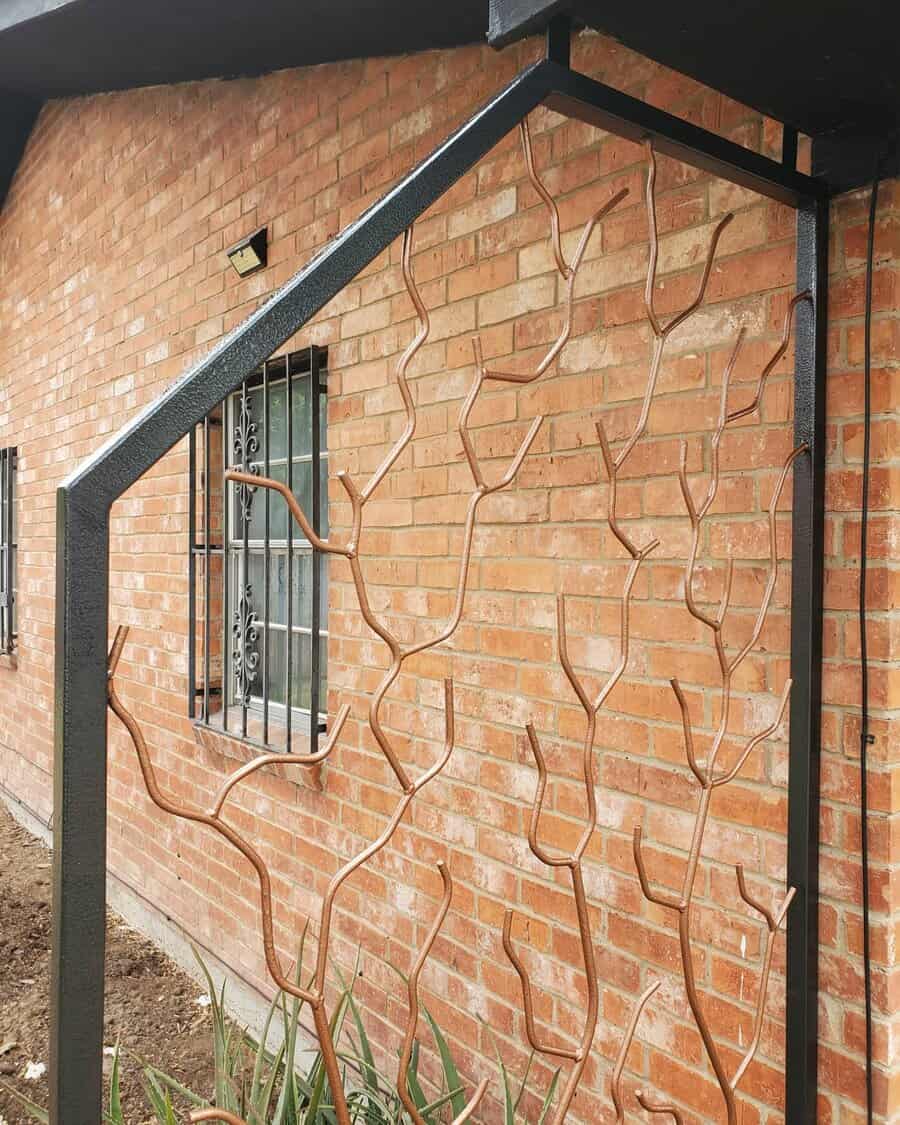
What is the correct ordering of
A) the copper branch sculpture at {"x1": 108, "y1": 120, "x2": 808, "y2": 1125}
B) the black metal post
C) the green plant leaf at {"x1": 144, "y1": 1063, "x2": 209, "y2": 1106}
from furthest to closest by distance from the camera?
1. the black metal post
2. the green plant leaf at {"x1": 144, "y1": 1063, "x2": 209, "y2": 1106}
3. the copper branch sculpture at {"x1": 108, "y1": 120, "x2": 808, "y2": 1125}

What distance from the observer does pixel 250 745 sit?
3309 millimetres

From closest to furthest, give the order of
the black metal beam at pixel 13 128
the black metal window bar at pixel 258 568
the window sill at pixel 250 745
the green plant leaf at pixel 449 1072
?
the green plant leaf at pixel 449 1072 < the window sill at pixel 250 745 < the black metal window bar at pixel 258 568 < the black metal beam at pixel 13 128

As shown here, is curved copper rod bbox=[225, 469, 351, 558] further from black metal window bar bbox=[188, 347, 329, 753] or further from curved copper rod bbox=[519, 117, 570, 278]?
black metal window bar bbox=[188, 347, 329, 753]

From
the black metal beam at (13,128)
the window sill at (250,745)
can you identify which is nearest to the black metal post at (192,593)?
the window sill at (250,745)

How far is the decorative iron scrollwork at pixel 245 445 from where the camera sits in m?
3.53

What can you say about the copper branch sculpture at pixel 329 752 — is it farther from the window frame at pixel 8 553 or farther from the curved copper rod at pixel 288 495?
the window frame at pixel 8 553

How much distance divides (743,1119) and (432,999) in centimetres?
100

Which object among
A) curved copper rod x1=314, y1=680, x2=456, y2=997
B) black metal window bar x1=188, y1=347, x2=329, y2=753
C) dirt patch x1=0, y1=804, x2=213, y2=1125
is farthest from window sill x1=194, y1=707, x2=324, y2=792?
curved copper rod x1=314, y1=680, x2=456, y2=997

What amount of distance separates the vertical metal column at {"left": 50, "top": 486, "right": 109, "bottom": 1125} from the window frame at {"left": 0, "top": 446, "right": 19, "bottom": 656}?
5.56 meters

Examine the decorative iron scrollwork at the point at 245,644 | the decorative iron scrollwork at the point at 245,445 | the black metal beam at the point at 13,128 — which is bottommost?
the decorative iron scrollwork at the point at 245,644

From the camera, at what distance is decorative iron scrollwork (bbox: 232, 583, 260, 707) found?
358cm

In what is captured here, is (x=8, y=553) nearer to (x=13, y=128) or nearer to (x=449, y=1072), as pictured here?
(x=13, y=128)

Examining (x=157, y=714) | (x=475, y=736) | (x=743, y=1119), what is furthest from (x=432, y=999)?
(x=157, y=714)

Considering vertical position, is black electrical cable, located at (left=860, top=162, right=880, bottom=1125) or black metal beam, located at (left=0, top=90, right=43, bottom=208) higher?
black metal beam, located at (left=0, top=90, right=43, bottom=208)
